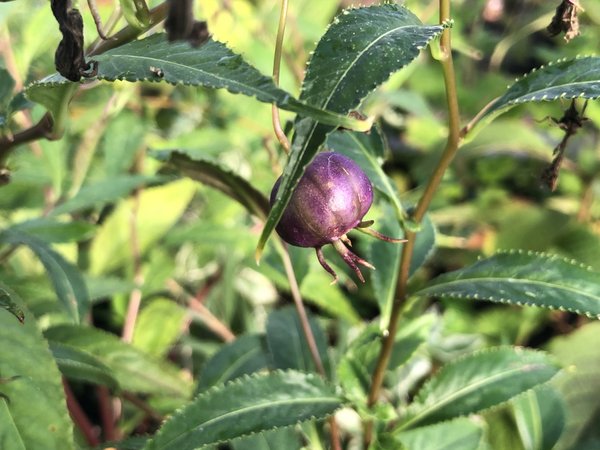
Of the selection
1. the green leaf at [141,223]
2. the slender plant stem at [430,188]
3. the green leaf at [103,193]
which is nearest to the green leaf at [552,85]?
the slender plant stem at [430,188]

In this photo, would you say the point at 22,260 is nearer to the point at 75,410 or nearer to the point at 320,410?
the point at 75,410

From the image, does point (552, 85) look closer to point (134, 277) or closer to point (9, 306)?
point (9, 306)

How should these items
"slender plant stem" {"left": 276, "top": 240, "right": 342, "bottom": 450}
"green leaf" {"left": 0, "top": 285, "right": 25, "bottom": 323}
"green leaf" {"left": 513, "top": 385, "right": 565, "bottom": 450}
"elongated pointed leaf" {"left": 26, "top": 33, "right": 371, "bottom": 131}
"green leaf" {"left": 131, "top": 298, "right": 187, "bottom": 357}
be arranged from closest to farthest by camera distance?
"elongated pointed leaf" {"left": 26, "top": 33, "right": 371, "bottom": 131}, "green leaf" {"left": 0, "top": 285, "right": 25, "bottom": 323}, "slender plant stem" {"left": 276, "top": 240, "right": 342, "bottom": 450}, "green leaf" {"left": 513, "top": 385, "right": 565, "bottom": 450}, "green leaf" {"left": 131, "top": 298, "right": 187, "bottom": 357}

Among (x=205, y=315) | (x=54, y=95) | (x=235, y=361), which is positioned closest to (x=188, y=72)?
(x=54, y=95)

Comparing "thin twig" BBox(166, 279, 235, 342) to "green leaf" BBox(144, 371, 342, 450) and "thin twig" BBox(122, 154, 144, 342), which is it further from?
"green leaf" BBox(144, 371, 342, 450)

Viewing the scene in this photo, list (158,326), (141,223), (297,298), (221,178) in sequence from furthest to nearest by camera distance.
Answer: (141,223)
(158,326)
(297,298)
(221,178)

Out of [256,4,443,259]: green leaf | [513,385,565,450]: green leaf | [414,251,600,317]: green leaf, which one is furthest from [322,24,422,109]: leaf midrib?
[513,385,565,450]: green leaf

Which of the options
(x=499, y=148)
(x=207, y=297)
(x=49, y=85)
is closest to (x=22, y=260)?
(x=207, y=297)

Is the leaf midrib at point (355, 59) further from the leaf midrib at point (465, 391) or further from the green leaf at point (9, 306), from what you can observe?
the leaf midrib at point (465, 391)
